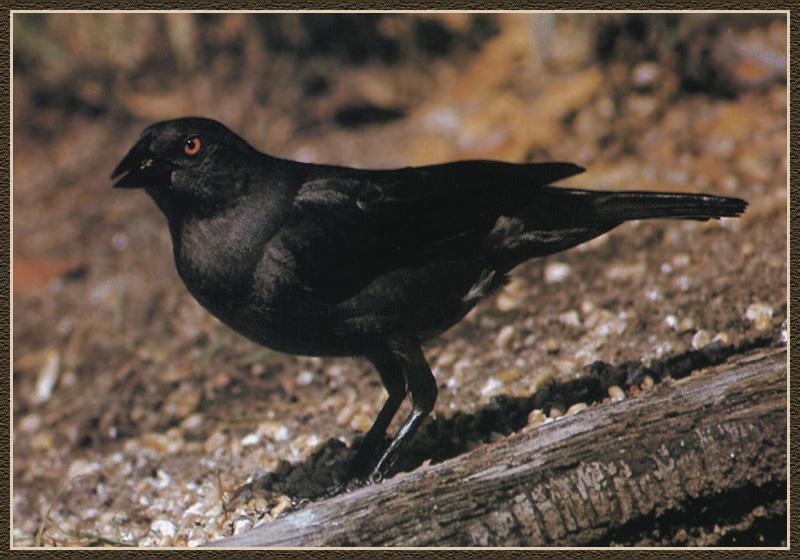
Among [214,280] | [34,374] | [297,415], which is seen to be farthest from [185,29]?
[214,280]

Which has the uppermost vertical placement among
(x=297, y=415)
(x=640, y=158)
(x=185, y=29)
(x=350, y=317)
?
(x=185, y=29)

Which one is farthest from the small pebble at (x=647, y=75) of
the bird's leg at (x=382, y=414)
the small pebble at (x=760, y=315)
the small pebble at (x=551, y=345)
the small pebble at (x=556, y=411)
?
the bird's leg at (x=382, y=414)

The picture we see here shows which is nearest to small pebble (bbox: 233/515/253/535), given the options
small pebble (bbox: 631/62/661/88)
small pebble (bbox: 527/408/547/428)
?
small pebble (bbox: 527/408/547/428)

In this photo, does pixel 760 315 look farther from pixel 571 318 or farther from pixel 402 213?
pixel 402 213

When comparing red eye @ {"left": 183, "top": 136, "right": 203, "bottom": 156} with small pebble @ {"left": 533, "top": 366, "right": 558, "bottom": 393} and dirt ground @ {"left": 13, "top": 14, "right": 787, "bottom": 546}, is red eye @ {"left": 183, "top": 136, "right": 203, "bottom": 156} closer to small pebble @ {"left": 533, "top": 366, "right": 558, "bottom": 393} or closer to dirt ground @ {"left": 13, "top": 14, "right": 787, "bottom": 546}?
dirt ground @ {"left": 13, "top": 14, "right": 787, "bottom": 546}

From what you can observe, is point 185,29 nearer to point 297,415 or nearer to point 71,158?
point 71,158

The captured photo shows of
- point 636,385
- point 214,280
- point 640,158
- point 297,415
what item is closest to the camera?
point 214,280

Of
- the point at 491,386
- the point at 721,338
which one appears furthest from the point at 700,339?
the point at 491,386
